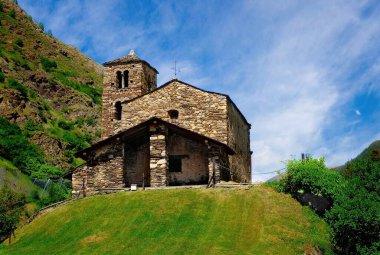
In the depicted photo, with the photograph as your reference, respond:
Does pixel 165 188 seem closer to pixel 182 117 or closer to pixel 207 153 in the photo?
pixel 207 153

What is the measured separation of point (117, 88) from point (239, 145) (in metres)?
12.9

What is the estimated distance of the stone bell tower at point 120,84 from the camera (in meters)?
47.6

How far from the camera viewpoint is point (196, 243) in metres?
23.5

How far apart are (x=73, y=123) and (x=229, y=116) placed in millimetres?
46539

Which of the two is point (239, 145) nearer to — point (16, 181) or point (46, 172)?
point (16, 181)

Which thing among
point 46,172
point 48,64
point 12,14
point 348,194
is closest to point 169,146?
point 348,194

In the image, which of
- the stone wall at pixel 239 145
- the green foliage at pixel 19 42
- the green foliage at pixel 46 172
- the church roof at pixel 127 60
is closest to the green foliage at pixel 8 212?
the green foliage at pixel 46 172

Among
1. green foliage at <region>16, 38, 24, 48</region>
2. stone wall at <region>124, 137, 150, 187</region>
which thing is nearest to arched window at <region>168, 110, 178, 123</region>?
stone wall at <region>124, 137, 150, 187</region>

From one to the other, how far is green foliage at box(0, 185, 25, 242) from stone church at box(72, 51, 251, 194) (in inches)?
182

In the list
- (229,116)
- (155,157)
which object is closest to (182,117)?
(229,116)

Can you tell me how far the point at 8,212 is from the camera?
3431 centimetres

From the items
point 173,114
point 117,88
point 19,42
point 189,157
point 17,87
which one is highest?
point 19,42

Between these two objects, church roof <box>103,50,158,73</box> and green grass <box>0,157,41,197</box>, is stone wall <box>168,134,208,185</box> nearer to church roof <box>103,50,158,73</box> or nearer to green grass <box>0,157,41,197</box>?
church roof <box>103,50,158,73</box>

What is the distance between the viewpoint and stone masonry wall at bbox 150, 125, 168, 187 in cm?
3388
